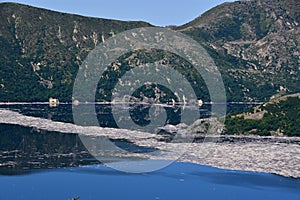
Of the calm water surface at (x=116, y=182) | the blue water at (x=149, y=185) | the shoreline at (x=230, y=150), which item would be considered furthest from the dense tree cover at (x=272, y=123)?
the blue water at (x=149, y=185)

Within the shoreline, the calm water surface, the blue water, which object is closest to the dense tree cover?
the shoreline

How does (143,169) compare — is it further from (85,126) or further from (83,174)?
(85,126)

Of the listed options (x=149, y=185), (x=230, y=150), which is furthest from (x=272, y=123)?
(x=149, y=185)

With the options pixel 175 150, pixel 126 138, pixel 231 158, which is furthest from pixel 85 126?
pixel 231 158

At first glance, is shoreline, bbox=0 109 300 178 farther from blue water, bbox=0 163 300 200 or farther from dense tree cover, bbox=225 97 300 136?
blue water, bbox=0 163 300 200

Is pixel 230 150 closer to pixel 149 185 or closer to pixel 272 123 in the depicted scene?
pixel 149 185

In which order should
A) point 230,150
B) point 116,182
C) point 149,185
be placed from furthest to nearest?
1. point 230,150
2. point 116,182
3. point 149,185

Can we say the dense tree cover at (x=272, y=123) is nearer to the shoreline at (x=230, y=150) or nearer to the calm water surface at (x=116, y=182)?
the shoreline at (x=230, y=150)
